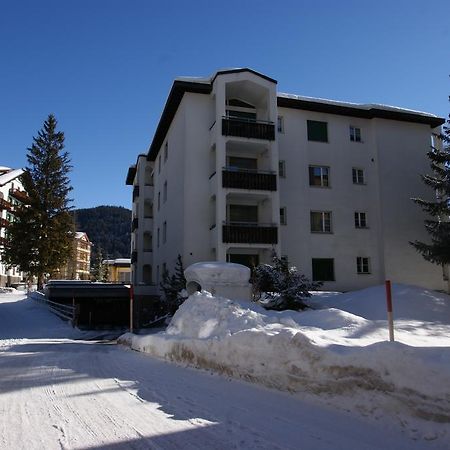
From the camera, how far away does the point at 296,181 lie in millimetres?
27250

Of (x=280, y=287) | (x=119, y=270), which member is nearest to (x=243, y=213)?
(x=280, y=287)

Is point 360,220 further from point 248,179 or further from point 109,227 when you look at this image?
→ point 109,227

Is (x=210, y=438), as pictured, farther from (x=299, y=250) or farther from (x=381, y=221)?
(x=381, y=221)

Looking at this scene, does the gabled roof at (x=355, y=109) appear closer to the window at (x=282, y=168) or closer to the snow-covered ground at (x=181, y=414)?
the window at (x=282, y=168)

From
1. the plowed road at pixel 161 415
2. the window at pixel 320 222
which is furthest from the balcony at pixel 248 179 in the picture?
the plowed road at pixel 161 415

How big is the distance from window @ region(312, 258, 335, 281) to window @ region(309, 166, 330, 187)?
15.1 feet

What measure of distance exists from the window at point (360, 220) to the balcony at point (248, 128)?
290 inches

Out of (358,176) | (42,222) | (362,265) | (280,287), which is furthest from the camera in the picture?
(42,222)

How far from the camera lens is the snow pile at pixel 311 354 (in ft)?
15.7

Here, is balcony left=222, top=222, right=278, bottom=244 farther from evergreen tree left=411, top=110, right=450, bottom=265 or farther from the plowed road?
the plowed road

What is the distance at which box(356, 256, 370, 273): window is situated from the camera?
91.0 feet

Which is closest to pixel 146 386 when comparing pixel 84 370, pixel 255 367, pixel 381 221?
pixel 255 367

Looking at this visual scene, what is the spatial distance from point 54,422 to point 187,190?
21.0 m

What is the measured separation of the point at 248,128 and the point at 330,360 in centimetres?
2100
